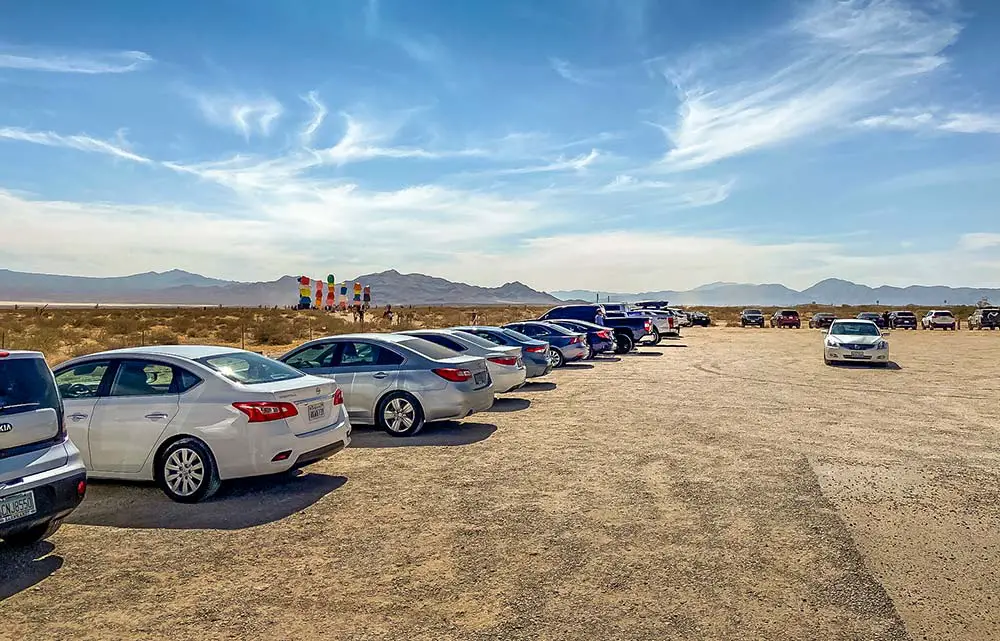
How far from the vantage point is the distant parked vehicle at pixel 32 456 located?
5.44 m

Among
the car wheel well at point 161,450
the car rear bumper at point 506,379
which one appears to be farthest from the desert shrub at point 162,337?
the car wheel well at point 161,450

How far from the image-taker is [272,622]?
4809mm

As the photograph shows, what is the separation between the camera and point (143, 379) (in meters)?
7.99

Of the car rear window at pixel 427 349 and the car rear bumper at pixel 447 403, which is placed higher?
the car rear window at pixel 427 349

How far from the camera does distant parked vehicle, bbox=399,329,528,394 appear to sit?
14.7m

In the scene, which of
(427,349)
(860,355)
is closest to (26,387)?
(427,349)

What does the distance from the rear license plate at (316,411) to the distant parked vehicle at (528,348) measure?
9.57 meters

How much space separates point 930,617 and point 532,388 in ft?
43.1

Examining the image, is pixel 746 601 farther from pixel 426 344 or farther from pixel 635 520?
pixel 426 344

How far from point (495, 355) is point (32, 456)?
32.1ft

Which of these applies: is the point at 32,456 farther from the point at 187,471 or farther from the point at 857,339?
the point at 857,339

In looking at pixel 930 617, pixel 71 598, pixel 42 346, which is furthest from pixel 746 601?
pixel 42 346

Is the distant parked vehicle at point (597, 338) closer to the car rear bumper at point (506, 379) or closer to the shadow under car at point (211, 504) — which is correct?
the car rear bumper at point (506, 379)

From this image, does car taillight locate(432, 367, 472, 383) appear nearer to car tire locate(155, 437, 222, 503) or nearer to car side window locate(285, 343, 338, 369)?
car side window locate(285, 343, 338, 369)
